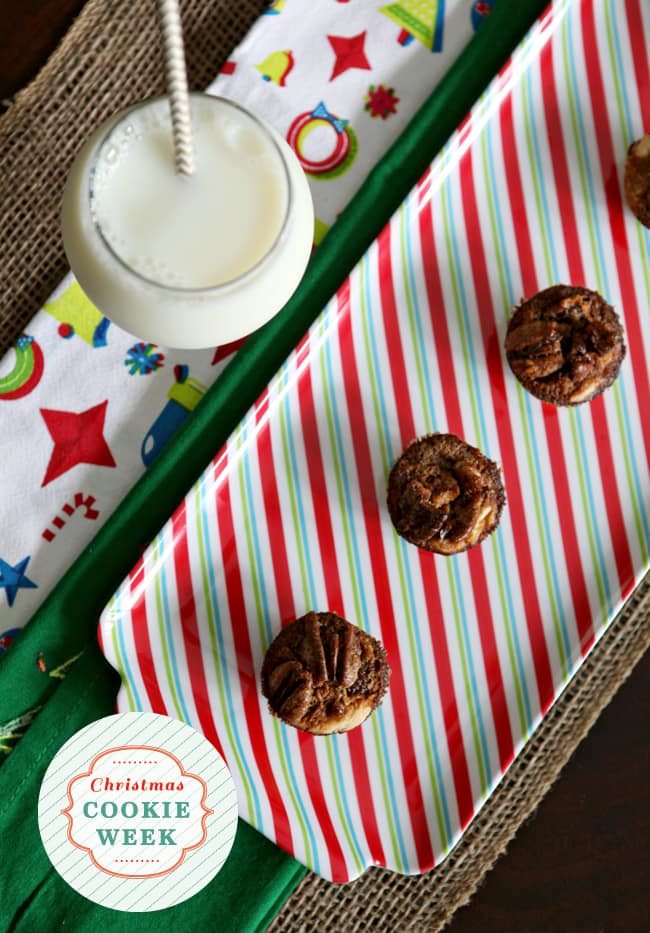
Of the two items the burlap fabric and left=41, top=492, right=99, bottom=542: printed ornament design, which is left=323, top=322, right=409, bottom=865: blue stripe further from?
left=41, top=492, right=99, bottom=542: printed ornament design

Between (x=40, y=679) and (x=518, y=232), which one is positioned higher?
(x=518, y=232)

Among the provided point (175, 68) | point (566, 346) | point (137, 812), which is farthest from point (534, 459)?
point (175, 68)

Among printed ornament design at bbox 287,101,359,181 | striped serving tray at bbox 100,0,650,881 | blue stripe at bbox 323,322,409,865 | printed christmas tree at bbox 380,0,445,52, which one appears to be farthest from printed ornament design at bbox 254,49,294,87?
blue stripe at bbox 323,322,409,865

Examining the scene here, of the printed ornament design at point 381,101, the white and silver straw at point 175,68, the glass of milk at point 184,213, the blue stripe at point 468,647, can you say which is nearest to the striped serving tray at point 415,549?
the blue stripe at point 468,647

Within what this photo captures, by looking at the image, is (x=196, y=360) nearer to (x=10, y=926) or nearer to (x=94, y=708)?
(x=94, y=708)

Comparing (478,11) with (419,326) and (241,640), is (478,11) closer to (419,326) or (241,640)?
(419,326)

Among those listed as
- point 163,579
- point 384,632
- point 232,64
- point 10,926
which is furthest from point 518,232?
point 10,926

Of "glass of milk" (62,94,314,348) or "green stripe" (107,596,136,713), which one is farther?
"green stripe" (107,596,136,713)

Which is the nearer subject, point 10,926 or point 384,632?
point 10,926
